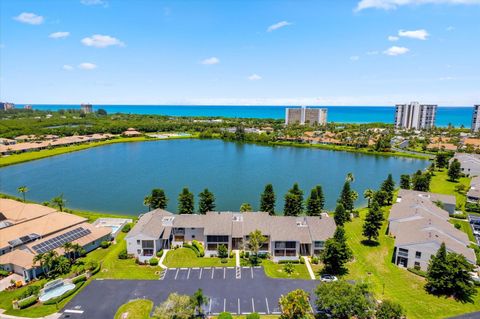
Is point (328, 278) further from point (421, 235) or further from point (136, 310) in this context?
point (136, 310)

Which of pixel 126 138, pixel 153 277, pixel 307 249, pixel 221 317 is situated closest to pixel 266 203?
pixel 307 249

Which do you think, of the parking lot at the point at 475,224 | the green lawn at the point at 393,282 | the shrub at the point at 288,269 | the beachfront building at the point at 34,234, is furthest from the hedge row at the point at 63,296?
the parking lot at the point at 475,224

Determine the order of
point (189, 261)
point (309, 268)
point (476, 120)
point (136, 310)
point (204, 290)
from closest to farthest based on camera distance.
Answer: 1. point (136, 310)
2. point (204, 290)
3. point (309, 268)
4. point (189, 261)
5. point (476, 120)

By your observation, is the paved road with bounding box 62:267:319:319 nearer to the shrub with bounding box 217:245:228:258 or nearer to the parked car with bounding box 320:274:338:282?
the parked car with bounding box 320:274:338:282

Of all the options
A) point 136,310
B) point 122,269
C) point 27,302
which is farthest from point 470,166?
point 27,302

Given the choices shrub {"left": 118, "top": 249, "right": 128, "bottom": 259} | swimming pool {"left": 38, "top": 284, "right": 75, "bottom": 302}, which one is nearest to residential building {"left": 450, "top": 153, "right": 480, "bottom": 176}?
shrub {"left": 118, "top": 249, "right": 128, "bottom": 259}
